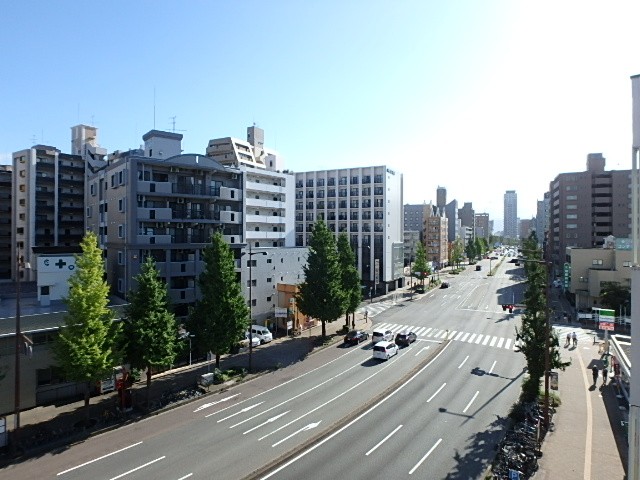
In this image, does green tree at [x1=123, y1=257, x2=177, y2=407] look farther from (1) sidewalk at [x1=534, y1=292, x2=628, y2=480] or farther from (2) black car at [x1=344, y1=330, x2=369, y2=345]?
(1) sidewalk at [x1=534, y1=292, x2=628, y2=480]

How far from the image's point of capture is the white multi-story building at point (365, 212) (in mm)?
73688

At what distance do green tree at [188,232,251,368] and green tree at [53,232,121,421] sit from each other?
6264 millimetres

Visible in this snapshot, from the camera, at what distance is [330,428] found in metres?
20.6

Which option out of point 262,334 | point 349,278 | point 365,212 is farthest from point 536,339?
point 365,212

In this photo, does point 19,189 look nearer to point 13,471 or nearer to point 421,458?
point 13,471

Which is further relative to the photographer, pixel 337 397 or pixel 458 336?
pixel 458 336

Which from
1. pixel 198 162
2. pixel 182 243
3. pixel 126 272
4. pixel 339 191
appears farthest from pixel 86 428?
pixel 339 191

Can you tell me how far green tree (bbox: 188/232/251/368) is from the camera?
1129 inches

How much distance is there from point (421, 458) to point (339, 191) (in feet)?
205

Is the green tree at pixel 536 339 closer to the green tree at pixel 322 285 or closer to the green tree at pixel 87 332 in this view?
the green tree at pixel 322 285

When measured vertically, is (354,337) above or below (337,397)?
above

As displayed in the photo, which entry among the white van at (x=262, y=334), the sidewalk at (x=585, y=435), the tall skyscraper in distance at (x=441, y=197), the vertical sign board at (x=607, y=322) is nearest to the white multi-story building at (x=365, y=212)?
the white van at (x=262, y=334)

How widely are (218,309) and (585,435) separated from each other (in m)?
22.6

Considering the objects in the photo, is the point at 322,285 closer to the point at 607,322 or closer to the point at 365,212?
the point at 607,322
